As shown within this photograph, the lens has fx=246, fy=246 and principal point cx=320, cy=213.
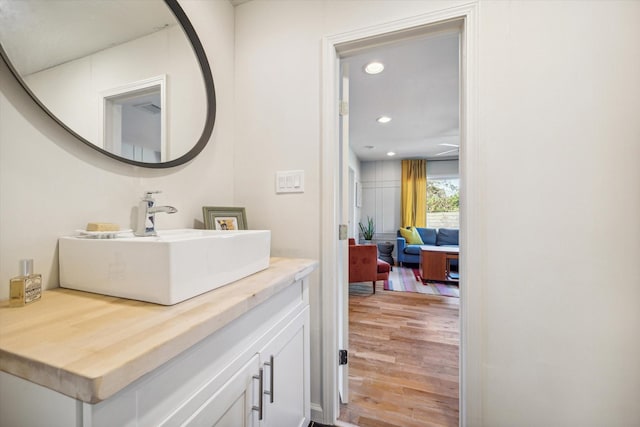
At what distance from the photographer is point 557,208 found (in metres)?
1.00

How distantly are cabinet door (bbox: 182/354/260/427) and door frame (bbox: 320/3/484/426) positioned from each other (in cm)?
62

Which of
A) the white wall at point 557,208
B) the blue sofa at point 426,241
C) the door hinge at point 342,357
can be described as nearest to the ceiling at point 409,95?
the white wall at point 557,208

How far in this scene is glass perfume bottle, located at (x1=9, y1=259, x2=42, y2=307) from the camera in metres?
0.55

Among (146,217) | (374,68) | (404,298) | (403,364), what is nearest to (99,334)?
(146,217)

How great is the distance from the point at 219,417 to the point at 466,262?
1.06 meters

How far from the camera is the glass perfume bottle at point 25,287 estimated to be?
55 centimetres

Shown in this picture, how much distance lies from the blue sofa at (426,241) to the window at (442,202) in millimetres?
614

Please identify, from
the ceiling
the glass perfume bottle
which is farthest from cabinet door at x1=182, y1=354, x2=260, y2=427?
the ceiling

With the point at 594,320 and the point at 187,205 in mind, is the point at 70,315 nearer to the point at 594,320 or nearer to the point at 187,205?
the point at 187,205

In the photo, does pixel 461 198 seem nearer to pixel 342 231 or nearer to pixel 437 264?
pixel 342 231

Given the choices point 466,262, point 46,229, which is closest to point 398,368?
point 466,262

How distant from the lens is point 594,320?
0.97 m

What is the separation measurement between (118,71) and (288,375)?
124 centimetres

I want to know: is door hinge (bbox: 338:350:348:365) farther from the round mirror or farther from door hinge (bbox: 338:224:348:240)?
the round mirror
